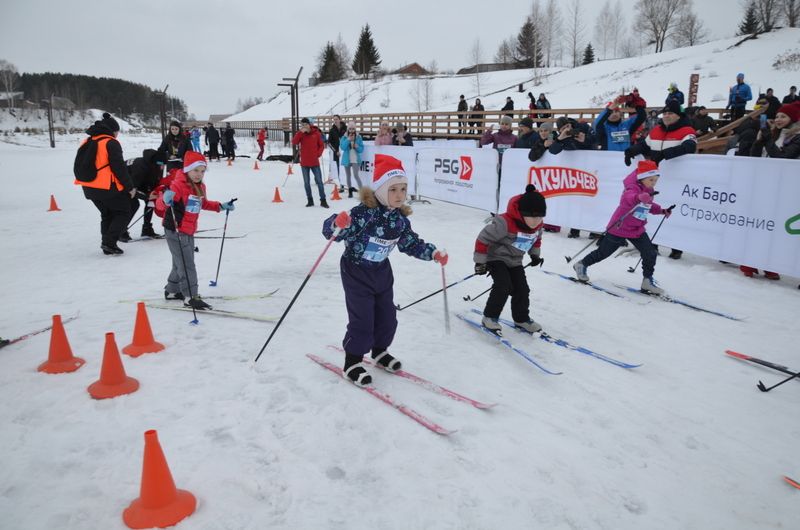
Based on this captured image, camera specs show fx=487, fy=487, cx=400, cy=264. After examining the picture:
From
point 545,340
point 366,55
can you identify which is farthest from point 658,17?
point 545,340

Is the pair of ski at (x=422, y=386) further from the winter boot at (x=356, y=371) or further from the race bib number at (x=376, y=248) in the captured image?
the race bib number at (x=376, y=248)

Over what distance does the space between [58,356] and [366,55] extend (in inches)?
3723

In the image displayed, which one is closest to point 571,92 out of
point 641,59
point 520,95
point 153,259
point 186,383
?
point 520,95

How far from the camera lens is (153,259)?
7684 mm

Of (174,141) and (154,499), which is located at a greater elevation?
(174,141)

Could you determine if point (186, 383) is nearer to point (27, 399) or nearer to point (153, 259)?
point (27, 399)

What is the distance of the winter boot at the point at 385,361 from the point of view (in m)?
3.99

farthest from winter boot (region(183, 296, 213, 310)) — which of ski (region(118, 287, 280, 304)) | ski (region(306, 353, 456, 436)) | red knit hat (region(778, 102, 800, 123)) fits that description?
red knit hat (region(778, 102, 800, 123))

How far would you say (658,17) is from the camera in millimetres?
62375

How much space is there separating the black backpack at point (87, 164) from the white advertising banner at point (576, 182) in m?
7.43

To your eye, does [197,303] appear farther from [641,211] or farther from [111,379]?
[641,211]

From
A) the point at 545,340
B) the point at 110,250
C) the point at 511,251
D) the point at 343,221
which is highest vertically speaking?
the point at 343,221

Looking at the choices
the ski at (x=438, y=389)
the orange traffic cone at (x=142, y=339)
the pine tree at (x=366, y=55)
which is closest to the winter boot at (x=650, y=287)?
the ski at (x=438, y=389)

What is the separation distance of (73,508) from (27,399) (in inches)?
57.4
